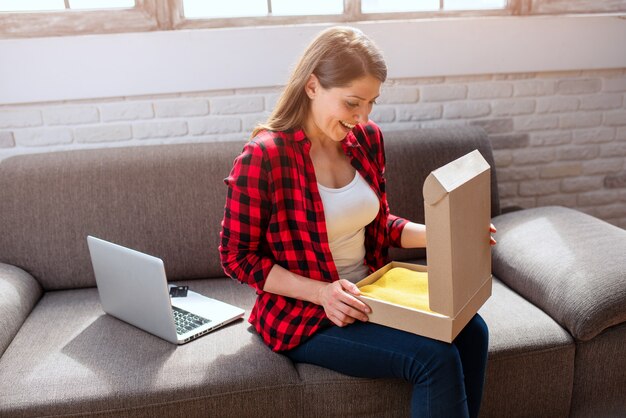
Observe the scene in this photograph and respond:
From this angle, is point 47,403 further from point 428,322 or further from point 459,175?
point 459,175

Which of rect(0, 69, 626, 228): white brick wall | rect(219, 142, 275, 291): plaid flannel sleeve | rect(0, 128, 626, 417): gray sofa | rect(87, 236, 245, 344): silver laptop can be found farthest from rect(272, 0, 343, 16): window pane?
rect(87, 236, 245, 344): silver laptop

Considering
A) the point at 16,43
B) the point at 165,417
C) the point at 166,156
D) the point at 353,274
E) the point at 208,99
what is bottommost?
the point at 165,417

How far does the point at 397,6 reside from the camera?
2.50 m

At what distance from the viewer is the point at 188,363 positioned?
5.40 feet

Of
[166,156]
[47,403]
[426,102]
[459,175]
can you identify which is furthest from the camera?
[426,102]

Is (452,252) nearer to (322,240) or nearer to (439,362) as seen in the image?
(439,362)

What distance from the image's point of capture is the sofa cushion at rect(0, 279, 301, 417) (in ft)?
5.09

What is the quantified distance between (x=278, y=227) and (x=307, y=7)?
1.16 meters

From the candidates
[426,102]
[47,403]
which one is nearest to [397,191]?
[426,102]

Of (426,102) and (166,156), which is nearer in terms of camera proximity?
(166,156)

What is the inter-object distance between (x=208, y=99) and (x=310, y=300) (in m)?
1.05

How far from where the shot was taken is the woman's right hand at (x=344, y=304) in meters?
1.50

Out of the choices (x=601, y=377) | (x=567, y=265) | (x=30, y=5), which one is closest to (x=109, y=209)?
(x=30, y=5)

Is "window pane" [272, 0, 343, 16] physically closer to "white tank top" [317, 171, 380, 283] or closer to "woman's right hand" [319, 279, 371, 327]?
"white tank top" [317, 171, 380, 283]
